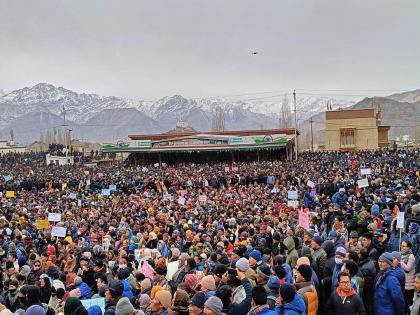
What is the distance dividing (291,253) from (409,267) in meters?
2.07

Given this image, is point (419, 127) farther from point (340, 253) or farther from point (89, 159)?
point (340, 253)

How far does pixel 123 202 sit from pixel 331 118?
40326 millimetres

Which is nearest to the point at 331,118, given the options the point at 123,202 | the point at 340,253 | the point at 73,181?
the point at 73,181

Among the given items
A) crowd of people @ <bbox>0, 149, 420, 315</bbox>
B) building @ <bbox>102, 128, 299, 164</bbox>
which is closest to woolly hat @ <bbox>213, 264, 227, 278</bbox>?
crowd of people @ <bbox>0, 149, 420, 315</bbox>

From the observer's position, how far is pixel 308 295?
21.0 feet

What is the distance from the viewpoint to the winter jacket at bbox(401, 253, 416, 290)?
7910 mm

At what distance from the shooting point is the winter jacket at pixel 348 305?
622 centimetres

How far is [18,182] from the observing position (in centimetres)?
3494

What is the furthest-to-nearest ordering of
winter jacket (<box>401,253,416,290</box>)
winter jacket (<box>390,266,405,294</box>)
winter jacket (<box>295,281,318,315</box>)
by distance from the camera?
A: winter jacket (<box>401,253,416,290</box>), winter jacket (<box>390,266,405,294</box>), winter jacket (<box>295,281,318,315</box>)

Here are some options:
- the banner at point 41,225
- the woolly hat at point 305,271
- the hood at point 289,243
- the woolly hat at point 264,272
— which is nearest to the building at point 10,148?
the banner at point 41,225

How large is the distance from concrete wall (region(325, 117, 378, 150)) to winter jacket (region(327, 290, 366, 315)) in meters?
52.4

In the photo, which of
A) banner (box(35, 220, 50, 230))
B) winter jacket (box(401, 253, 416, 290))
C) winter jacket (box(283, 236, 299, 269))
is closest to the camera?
winter jacket (box(401, 253, 416, 290))

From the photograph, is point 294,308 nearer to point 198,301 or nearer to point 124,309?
point 198,301

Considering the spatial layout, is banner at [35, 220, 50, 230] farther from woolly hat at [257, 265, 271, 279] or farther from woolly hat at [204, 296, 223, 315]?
woolly hat at [204, 296, 223, 315]
